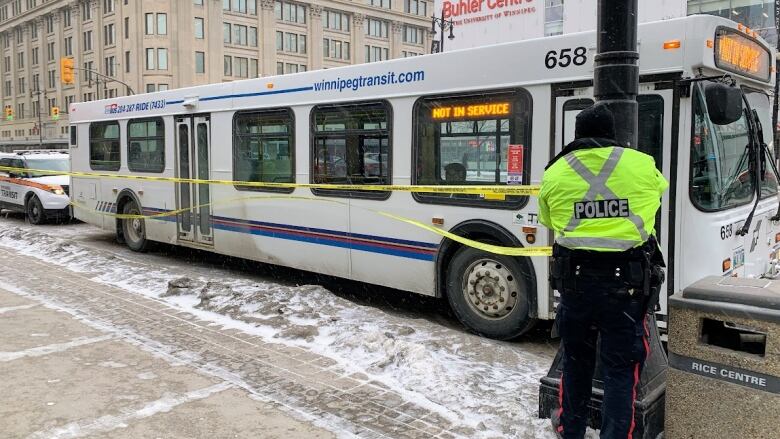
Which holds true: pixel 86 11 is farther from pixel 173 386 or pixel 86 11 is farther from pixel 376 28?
pixel 173 386

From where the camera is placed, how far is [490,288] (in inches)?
267

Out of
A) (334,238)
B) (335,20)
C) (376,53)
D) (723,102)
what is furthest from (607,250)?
(376,53)

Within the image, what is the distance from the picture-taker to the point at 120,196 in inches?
495

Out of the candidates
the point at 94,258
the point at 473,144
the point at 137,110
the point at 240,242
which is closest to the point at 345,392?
the point at 473,144

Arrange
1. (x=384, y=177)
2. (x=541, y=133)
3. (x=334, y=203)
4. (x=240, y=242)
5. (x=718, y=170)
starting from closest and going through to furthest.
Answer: (x=718, y=170) → (x=541, y=133) → (x=384, y=177) → (x=334, y=203) → (x=240, y=242)

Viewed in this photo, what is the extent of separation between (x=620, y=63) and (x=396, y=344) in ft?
9.80

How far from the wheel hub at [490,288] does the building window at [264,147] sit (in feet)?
10.5

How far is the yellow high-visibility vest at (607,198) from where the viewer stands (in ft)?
11.6

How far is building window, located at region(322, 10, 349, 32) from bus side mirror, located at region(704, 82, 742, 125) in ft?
261

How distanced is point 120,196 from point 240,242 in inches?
158

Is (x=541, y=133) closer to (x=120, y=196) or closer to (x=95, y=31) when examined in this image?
(x=120, y=196)

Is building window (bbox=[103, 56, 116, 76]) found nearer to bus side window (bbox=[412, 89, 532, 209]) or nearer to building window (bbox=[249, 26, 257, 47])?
building window (bbox=[249, 26, 257, 47])

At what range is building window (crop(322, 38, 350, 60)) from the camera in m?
81.4

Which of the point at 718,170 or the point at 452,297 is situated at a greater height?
the point at 718,170
